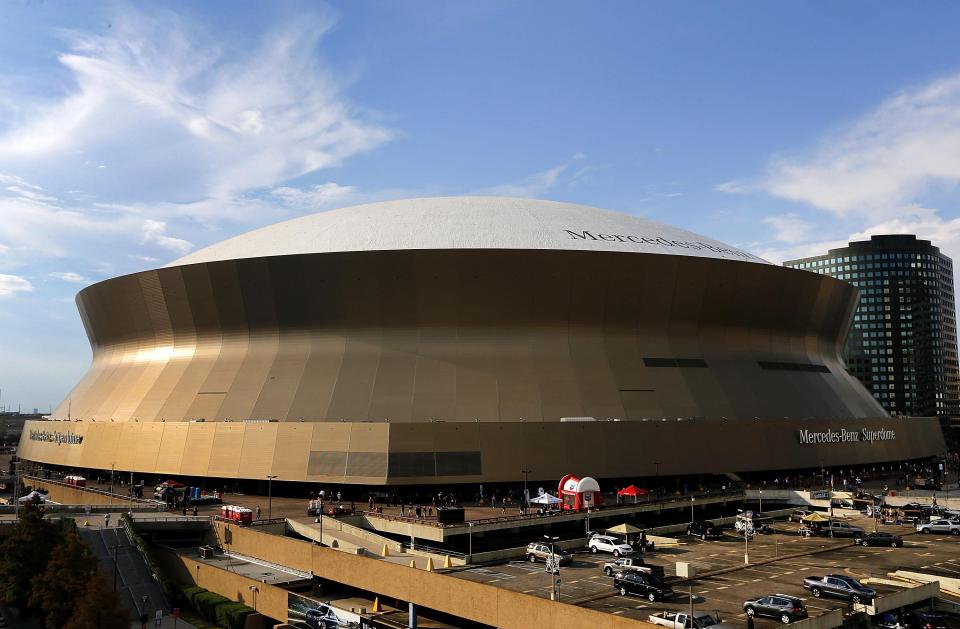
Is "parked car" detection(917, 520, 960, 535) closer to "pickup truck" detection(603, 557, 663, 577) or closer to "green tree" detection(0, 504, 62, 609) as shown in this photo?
"pickup truck" detection(603, 557, 663, 577)

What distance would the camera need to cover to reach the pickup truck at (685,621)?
19.0m

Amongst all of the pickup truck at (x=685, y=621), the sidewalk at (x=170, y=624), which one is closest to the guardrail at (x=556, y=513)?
the sidewalk at (x=170, y=624)

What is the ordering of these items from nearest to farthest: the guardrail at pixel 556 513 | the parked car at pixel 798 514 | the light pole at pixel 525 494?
the guardrail at pixel 556 513 → the light pole at pixel 525 494 → the parked car at pixel 798 514

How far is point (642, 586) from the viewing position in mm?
22781

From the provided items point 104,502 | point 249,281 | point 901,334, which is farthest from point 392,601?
point 901,334

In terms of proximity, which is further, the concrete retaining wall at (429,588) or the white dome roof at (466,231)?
the white dome roof at (466,231)

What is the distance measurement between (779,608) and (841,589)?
3419mm

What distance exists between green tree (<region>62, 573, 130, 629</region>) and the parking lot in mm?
10387

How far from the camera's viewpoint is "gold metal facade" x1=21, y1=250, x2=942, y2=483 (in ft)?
142

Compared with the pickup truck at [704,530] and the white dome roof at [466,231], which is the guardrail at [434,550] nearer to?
the pickup truck at [704,530]

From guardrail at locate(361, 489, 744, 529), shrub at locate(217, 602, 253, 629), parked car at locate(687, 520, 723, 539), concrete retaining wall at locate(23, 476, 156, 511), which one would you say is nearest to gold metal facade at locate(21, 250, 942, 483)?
concrete retaining wall at locate(23, 476, 156, 511)

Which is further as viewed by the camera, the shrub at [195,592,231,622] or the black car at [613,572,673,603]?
the shrub at [195,592,231,622]

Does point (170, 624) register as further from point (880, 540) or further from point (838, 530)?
point (880, 540)

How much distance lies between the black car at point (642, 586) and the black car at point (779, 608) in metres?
2.41
